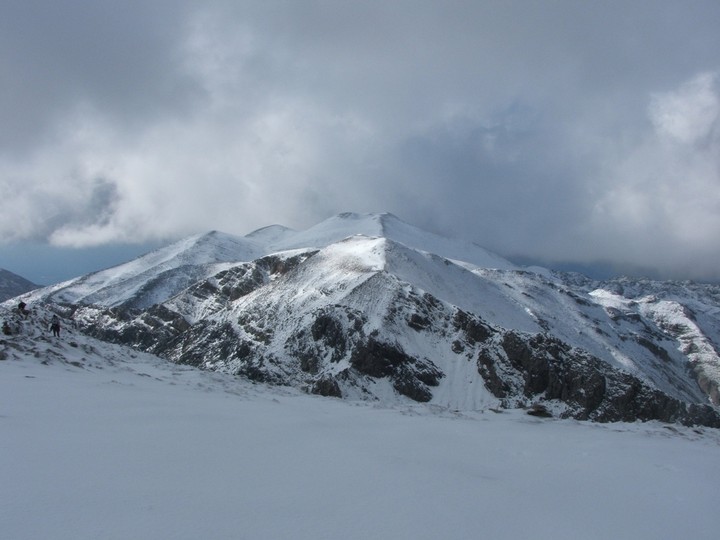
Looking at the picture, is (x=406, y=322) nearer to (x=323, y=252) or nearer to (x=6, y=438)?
(x=323, y=252)

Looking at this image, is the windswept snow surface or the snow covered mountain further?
the snow covered mountain

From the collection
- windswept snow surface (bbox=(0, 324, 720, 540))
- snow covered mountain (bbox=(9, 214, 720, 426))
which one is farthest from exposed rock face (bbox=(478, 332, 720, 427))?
windswept snow surface (bbox=(0, 324, 720, 540))

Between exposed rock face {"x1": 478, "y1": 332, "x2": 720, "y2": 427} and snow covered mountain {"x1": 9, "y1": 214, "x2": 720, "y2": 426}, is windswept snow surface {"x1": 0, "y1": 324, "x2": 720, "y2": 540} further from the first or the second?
exposed rock face {"x1": 478, "y1": 332, "x2": 720, "y2": 427}

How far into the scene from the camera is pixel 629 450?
397 inches

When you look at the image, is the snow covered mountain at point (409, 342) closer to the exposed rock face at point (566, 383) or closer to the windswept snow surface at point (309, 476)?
the exposed rock face at point (566, 383)

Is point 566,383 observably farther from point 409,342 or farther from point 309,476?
point 309,476

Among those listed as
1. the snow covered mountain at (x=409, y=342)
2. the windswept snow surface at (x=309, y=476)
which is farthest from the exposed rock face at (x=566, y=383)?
the windswept snow surface at (x=309, y=476)

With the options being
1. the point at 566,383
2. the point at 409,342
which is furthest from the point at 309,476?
the point at 566,383

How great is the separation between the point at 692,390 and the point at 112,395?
21977 cm

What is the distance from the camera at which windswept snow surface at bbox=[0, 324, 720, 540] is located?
4637 mm

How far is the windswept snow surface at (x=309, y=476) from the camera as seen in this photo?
183 inches

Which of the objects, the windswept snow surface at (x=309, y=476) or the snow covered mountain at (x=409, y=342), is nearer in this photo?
the windswept snow surface at (x=309, y=476)

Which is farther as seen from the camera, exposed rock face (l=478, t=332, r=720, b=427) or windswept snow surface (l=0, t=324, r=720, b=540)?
exposed rock face (l=478, t=332, r=720, b=427)

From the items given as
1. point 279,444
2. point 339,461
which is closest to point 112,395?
point 279,444
